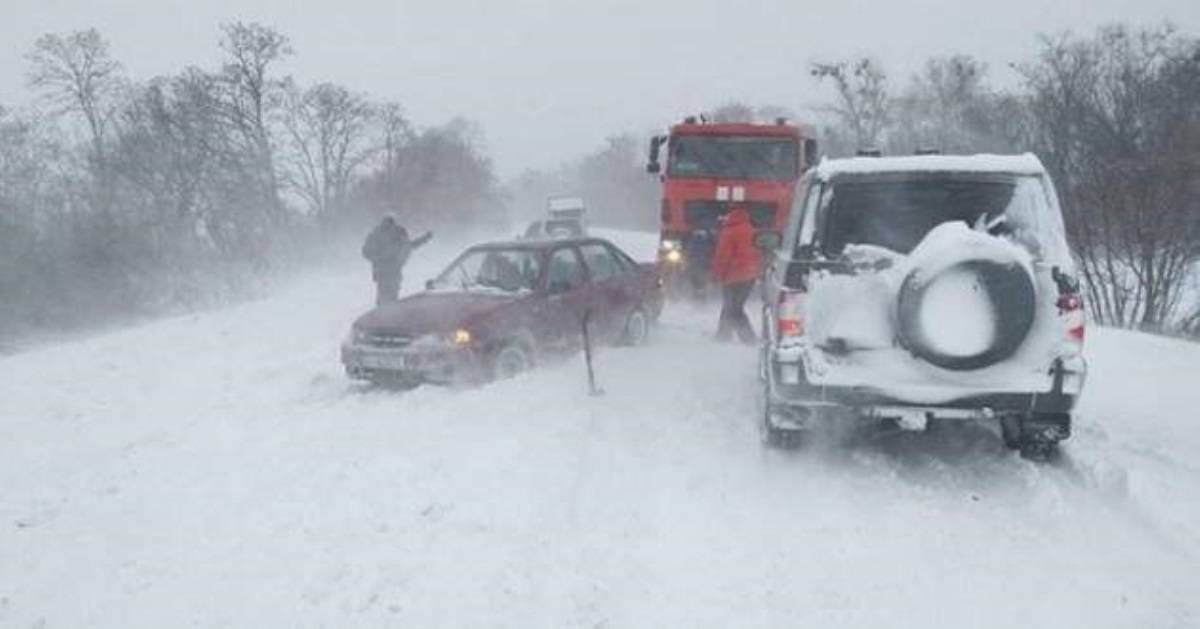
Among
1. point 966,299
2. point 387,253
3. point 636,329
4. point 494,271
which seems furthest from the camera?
point 387,253

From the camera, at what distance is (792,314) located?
5.21 meters

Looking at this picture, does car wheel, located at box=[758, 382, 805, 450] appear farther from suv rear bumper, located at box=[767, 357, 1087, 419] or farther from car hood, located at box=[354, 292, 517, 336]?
car hood, located at box=[354, 292, 517, 336]

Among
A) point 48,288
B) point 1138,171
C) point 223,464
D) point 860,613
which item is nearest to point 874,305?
point 860,613

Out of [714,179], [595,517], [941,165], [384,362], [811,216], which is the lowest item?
[595,517]

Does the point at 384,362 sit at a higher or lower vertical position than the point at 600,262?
lower

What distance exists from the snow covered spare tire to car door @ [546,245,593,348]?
15.7 ft

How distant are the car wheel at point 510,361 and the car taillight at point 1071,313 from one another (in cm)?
511

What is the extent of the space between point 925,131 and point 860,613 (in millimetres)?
54676

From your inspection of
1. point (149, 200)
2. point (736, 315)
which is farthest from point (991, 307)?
point (149, 200)

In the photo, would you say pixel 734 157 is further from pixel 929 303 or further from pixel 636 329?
pixel 929 303

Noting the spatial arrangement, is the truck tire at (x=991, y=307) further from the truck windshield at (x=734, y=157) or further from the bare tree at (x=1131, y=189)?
the bare tree at (x=1131, y=189)

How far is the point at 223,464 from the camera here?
6.42m

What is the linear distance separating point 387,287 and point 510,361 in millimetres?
4789

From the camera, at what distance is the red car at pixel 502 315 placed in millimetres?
7949
